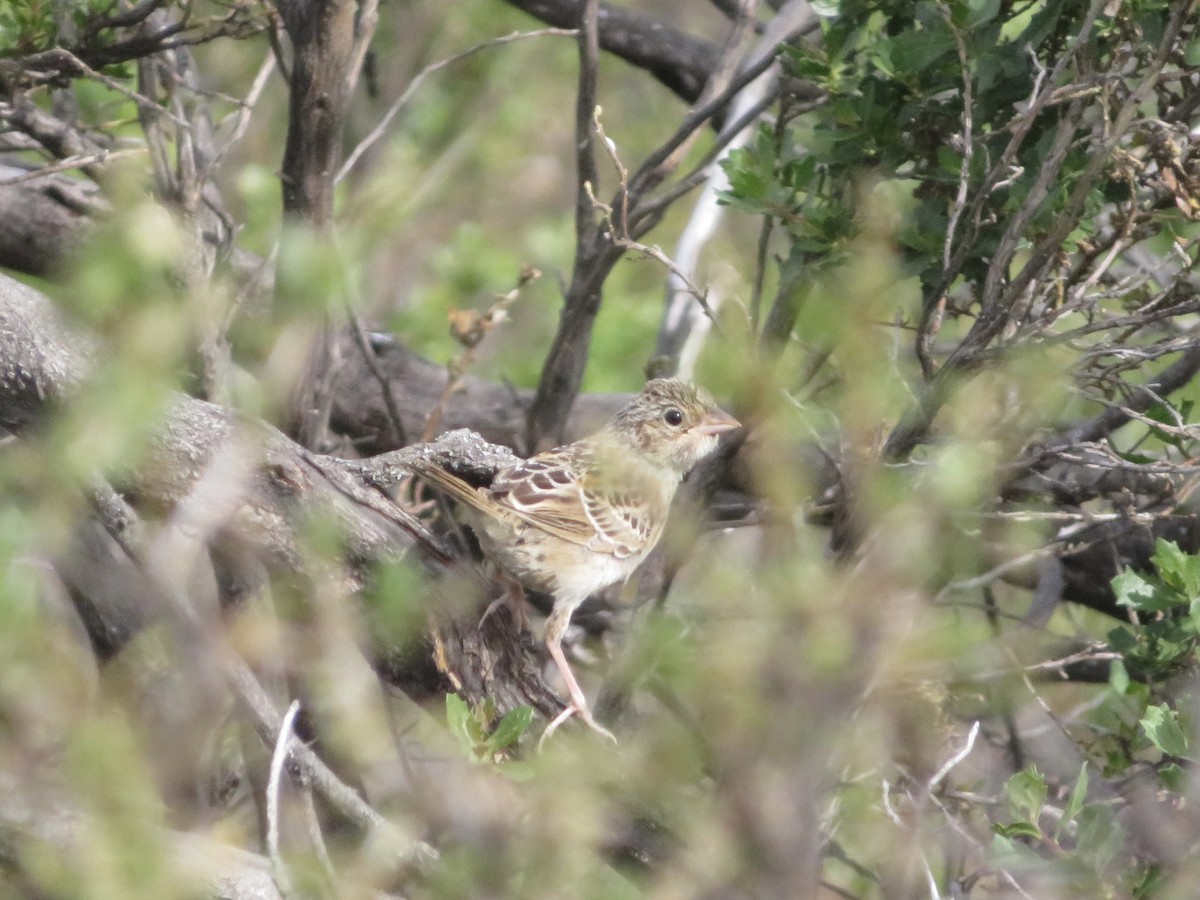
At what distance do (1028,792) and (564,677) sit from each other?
140 cm

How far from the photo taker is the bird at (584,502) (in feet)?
15.1

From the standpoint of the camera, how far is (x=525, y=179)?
Result: 11109mm

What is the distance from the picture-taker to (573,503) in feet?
16.1

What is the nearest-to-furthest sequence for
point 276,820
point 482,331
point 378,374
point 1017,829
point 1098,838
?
point 276,820 < point 1098,838 < point 1017,829 < point 482,331 < point 378,374

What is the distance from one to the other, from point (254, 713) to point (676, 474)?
2782mm

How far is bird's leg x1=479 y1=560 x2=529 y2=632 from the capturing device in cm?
434

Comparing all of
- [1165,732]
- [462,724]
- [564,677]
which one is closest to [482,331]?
[564,677]

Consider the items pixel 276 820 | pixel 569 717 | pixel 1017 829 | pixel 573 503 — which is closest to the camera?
pixel 276 820

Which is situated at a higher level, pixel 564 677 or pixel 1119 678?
pixel 564 677

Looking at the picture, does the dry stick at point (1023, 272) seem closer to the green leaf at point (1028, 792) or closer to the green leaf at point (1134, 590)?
the green leaf at point (1134, 590)

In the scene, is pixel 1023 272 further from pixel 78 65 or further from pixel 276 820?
pixel 78 65

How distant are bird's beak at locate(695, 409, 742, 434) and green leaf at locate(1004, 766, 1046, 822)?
1.78 m

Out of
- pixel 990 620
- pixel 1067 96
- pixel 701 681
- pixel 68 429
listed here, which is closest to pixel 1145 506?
pixel 990 620

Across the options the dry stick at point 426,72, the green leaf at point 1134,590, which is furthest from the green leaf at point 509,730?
the dry stick at point 426,72
